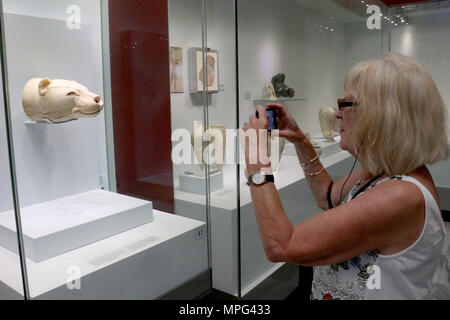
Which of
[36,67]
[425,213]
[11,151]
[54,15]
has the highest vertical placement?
[54,15]

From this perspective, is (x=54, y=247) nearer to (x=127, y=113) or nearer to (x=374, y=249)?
(x=127, y=113)

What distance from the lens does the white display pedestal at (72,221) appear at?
6.31ft

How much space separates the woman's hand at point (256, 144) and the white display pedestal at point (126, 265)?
1.09m

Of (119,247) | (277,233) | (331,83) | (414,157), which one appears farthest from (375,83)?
(119,247)

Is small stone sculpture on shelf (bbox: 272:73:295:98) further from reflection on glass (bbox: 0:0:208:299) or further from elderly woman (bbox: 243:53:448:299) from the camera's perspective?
elderly woman (bbox: 243:53:448:299)

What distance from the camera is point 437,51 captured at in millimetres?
2029

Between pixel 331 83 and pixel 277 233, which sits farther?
pixel 331 83

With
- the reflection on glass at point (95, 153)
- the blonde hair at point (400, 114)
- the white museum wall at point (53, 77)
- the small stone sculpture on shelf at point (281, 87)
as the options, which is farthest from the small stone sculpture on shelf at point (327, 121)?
the white museum wall at point (53, 77)

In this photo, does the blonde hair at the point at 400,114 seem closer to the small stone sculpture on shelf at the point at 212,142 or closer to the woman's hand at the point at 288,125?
the woman's hand at the point at 288,125

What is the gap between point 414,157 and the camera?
3.42ft

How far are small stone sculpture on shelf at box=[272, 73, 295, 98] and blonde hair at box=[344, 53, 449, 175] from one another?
42.0 inches

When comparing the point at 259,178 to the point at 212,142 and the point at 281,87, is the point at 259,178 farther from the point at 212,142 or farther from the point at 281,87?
the point at 212,142

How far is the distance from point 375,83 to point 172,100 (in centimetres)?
183

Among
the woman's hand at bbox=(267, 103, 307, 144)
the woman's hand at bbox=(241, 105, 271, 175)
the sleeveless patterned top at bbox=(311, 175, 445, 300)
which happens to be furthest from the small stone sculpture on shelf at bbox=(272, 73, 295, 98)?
the sleeveless patterned top at bbox=(311, 175, 445, 300)
